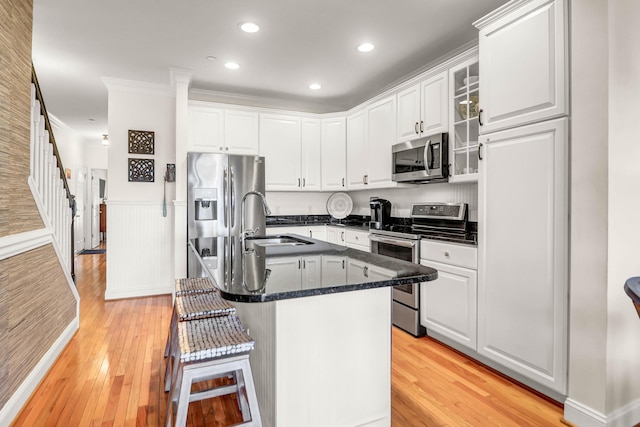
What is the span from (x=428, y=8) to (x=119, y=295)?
4.34m

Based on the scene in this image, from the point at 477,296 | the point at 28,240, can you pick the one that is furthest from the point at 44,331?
the point at 477,296

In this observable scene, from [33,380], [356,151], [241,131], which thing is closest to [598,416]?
[33,380]

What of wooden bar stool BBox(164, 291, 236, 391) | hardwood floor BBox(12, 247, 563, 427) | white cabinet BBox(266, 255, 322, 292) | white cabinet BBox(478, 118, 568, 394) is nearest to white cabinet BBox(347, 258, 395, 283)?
white cabinet BBox(266, 255, 322, 292)

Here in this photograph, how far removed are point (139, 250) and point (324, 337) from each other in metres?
3.65

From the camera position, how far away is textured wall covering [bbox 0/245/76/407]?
185cm

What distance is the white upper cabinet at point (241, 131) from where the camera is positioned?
4.20 meters

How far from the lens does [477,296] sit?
8.02 ft

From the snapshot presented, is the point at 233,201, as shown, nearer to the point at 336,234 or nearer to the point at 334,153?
the point at 336,234

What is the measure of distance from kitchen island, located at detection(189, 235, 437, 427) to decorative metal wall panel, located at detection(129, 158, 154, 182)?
3.21m

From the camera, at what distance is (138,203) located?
432 cm

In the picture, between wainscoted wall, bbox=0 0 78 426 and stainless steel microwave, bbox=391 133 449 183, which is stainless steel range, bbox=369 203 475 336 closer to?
stainless steel microwave, bbox=391 133 449 183

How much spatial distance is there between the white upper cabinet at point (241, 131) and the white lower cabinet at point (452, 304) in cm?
252

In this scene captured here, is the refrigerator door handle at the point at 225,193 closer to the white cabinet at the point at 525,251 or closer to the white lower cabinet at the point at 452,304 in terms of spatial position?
the white lower cabinet at the point at 452,304

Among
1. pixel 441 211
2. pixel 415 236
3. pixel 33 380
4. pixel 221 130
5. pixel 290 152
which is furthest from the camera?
pixel 290 152
